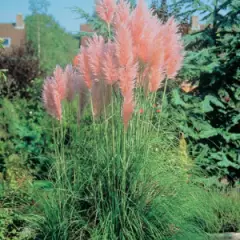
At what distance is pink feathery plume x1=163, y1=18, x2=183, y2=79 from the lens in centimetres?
475

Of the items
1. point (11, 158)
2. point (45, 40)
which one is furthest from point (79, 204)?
point (45, 40)

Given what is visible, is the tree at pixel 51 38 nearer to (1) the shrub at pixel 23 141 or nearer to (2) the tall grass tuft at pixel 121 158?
(1) the shrub at pixel 23 141

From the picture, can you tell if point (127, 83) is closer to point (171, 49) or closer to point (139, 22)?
point (139, 22)

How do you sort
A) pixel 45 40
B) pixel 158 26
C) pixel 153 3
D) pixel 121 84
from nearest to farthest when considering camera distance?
pixel 121 84 < pixel 158 26 < pixel 153 3 < pixel 45 40

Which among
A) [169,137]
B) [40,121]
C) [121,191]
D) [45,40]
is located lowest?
[121,191]

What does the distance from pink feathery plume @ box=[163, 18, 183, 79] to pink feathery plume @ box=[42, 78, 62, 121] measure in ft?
3.19

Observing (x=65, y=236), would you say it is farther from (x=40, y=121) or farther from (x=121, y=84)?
(x=40, y=121)

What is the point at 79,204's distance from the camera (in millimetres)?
4590

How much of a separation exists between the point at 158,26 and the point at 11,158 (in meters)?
3.05

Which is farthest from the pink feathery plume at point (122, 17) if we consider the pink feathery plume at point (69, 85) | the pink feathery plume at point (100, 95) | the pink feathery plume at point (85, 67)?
the pink feathery plume at point (69, 85)

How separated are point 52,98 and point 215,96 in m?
3.45

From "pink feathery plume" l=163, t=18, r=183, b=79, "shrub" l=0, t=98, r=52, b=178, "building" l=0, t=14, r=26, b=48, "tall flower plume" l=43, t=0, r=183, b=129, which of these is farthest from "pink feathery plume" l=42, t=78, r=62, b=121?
"building" l=0, t=14, r=26, b=48

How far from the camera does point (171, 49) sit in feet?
15.6

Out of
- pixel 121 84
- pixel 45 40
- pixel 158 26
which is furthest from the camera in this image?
pixel 45 40
